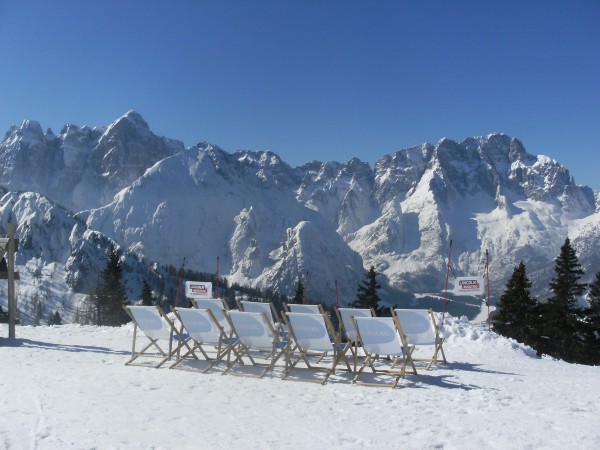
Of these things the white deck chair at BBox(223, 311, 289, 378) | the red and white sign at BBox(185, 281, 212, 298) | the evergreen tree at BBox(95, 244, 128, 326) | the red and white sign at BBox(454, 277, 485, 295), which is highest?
the red and white sign at BBox(454, 277, 485, 295)

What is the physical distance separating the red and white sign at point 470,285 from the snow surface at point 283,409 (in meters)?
8.39

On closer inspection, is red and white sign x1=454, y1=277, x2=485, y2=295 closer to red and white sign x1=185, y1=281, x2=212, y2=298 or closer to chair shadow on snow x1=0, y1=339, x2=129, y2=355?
red and white sign x1=185, y1=281, x2=212, y2=298

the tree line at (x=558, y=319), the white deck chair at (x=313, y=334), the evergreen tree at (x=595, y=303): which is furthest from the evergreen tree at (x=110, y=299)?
the white deck chair at (x=313, y=334)

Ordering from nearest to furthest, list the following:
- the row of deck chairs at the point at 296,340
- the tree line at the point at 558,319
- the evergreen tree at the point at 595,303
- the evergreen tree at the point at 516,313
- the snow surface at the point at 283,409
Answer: the snow surface at the point at 283,409 → the row of deck chairs at the point at 296,340 → the evergreen tree at the point at 595,303 → the tree line at the point at 558,319 → the evergreen tree at the point at 516,313

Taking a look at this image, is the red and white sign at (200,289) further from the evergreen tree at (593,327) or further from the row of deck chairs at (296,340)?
the evergreen tree at (593,327)

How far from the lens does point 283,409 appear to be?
26.1 feet

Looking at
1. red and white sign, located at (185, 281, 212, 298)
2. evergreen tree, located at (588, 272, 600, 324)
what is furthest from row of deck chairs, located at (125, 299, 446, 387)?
evergreen tree, located at (588, 272, 600, 324)

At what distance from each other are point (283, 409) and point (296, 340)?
8.27ft

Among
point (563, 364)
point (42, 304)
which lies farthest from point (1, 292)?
point (563, 364)

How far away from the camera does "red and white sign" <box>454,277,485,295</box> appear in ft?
67.4

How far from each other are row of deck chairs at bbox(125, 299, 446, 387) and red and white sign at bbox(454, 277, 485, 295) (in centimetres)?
853

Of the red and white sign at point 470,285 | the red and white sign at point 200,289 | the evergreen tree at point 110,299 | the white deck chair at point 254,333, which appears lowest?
the evergreen tree at point 110,299

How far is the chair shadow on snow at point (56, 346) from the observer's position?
46.0ft

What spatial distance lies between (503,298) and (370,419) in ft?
105
